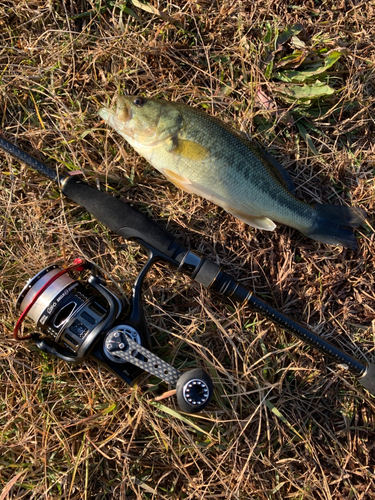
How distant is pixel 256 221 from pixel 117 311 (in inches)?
47.0

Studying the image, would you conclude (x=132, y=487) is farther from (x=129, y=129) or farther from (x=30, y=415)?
(x=129, y=129)

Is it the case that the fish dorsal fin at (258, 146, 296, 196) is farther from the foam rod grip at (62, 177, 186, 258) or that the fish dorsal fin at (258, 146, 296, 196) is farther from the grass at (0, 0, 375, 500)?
the foam rod grip at (62, 177, 186, 258)

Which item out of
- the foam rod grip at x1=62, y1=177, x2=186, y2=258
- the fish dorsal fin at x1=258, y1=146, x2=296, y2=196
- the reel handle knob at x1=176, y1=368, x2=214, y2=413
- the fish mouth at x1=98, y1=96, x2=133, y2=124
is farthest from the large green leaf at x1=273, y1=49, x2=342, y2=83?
the reel handle knob at x1=176, y1=368, x2=214, y2=413

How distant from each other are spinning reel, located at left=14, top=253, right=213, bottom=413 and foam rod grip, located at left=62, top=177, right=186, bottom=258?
363 millimetres

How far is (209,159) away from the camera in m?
2.57

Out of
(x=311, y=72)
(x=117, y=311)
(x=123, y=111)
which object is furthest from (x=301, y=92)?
(x=117, y=311)

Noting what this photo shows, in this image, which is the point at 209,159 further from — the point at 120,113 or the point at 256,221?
the point at 120,113

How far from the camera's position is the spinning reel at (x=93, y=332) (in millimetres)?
2387

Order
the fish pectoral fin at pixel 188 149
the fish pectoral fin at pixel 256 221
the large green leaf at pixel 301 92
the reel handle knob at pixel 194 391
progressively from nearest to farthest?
the reel handle knob at pixel 194 391, the fish pectoral fin at pixel 188 149, the fish pectoral fin at pixel 256 221, the large green leaf at pixel 301 92

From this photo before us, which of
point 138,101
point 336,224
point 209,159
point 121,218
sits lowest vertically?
point 336,224

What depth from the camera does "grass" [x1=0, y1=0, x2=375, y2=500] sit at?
2.78 meters

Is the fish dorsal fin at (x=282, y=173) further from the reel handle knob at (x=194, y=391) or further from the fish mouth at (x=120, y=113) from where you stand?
the reel handle knob at (x=194, y=391)

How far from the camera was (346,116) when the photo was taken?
310cm

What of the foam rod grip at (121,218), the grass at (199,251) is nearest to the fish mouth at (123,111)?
the grass at (199,251)
